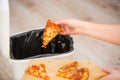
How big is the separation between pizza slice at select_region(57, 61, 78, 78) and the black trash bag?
75mm

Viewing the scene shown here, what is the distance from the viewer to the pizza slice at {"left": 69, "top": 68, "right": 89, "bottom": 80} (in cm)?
111

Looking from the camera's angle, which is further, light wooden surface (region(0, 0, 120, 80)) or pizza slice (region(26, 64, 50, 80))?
light wooden surface (region(0, 0, 120, 80))

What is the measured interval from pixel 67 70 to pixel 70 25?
0.22 metres

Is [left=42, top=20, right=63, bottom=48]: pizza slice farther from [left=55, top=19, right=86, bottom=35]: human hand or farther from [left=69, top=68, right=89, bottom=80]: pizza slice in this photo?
[left=69, top=68, right=89, bottom=80]: pizza slice

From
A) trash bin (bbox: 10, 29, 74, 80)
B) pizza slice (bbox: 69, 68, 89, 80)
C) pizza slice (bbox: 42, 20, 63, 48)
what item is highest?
pizza slice (bbox: 42, 20, 63, 48)

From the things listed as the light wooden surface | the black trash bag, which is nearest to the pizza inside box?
the black trash bag

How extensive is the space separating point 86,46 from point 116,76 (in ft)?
1.86

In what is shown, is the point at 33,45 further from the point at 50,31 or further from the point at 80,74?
the point at 80,74

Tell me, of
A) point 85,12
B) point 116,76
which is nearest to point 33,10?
point 85,12

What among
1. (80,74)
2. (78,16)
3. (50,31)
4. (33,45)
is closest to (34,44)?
(33,45)

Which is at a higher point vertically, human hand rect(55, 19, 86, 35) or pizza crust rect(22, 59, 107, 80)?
human hand rect(55, 19, 86, 35)

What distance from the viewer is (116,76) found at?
1.05 meters

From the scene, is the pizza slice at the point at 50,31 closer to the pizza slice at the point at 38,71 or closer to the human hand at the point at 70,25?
the human hand at the point at 70,25

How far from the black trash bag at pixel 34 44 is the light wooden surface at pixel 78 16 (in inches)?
10.4
